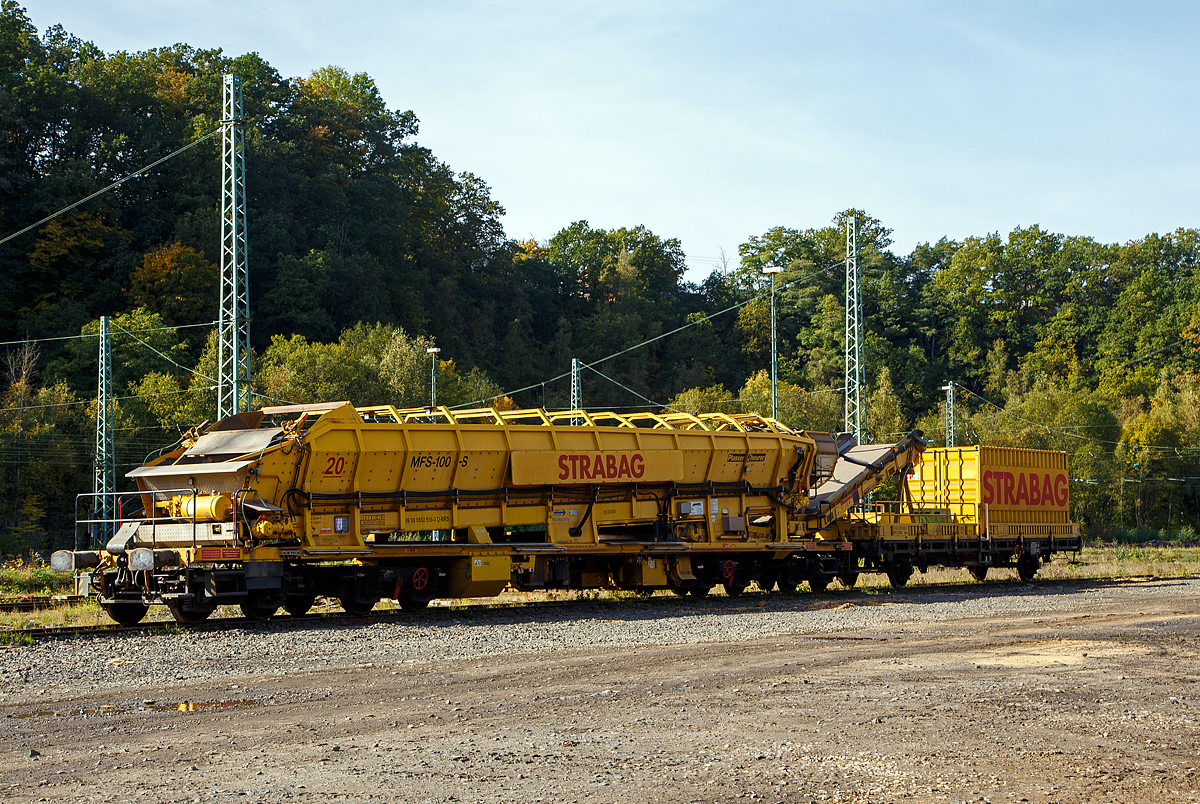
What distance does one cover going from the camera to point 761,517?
869 inches

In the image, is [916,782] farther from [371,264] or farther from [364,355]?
[371,264]

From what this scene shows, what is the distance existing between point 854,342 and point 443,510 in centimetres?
1621

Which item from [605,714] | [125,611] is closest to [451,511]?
[125,611]

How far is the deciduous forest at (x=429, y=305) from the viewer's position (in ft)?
174

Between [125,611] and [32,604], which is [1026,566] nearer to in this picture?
[125,611]

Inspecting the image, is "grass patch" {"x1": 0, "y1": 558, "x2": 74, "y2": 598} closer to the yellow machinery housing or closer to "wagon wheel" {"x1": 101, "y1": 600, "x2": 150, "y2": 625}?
the yellow machinery housing

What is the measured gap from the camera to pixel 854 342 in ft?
99.2

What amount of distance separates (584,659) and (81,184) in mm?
56596

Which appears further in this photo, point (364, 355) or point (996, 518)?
point (364, 355)

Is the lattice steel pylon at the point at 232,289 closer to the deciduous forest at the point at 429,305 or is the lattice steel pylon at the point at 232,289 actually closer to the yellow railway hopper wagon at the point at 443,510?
the yellow railway hopper wagon at the point at 443,510

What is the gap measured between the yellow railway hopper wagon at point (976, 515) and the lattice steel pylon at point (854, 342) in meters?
2.37

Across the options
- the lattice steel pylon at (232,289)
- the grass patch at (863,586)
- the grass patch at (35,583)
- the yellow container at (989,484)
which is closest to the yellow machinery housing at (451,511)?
the grass patch at (863,586)

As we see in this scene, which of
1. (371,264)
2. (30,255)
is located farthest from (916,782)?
(371,264)

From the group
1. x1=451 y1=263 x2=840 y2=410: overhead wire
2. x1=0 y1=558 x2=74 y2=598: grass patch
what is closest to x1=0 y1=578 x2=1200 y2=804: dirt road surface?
x1=0 y1=558 x2=74 y2=598: grass patch
